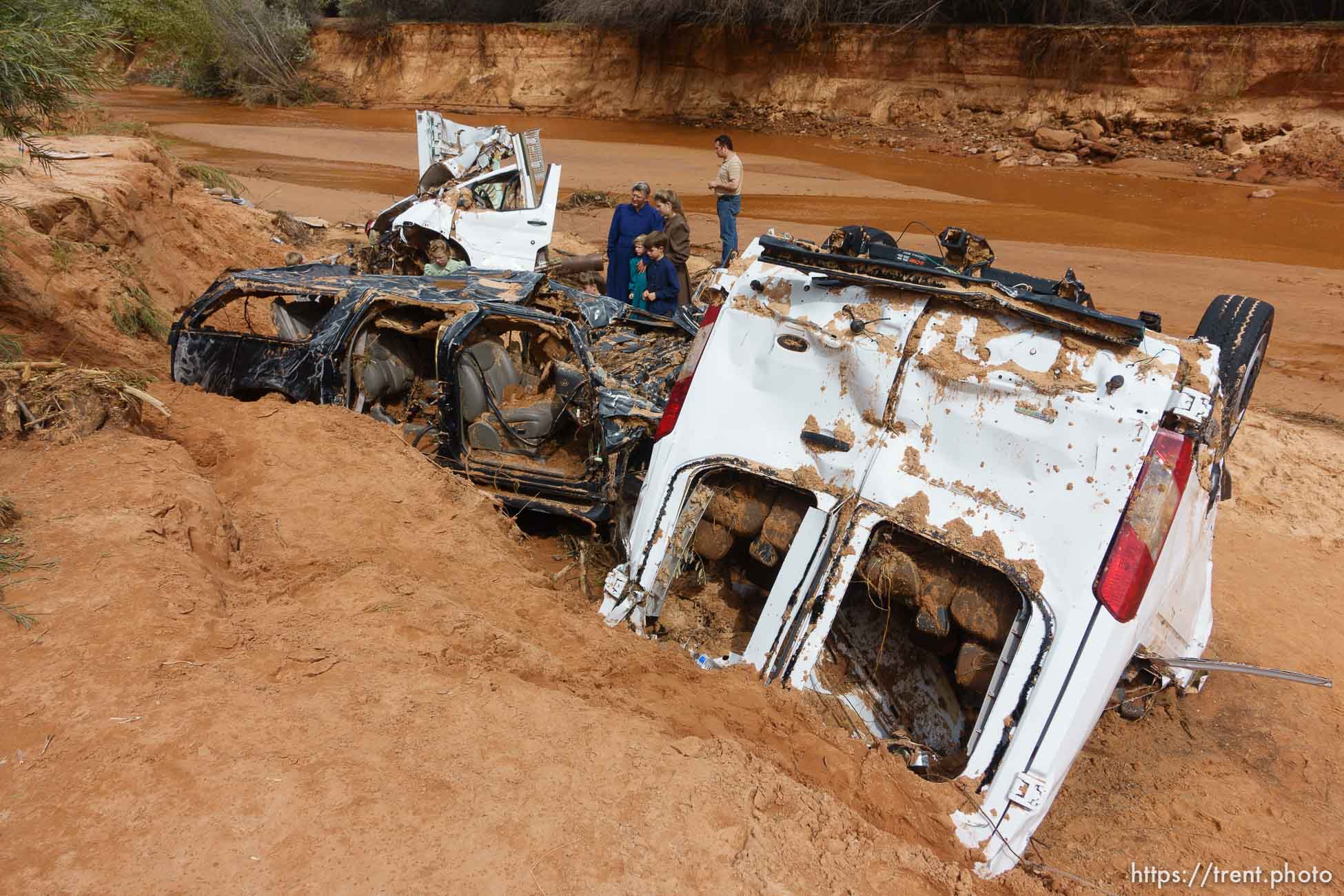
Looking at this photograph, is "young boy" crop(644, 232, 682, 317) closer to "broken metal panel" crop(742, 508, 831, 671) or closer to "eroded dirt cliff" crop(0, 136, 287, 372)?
"eroded dirt cliff" crop(0, 136, 287, 372)

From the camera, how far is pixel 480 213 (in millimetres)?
10016

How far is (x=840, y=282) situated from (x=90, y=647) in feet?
10.3

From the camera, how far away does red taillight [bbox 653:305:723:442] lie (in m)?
3.87

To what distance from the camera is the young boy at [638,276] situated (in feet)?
28.5

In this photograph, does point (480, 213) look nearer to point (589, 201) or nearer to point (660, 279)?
point (660, 279)

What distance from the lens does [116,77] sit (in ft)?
22.0

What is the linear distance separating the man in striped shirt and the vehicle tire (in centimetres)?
724

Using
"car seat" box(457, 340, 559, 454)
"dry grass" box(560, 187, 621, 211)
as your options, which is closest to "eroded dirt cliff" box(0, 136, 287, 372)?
"car seat" box(457, 340, 559, 454)

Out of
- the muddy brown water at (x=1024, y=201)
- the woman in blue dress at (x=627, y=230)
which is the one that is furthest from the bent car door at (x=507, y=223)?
the muddy brown water at (x=1024, y=201)

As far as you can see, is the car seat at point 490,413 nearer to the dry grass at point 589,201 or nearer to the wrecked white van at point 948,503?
the wrecked white van at point 948,503

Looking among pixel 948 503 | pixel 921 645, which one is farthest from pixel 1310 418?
pixel 948 503

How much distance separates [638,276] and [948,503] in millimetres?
6061

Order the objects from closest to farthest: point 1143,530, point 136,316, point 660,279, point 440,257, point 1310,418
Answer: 1. point 1143,530
2. point 1310,418
3. point 660,279
4. point 136,316
5. point 440,257

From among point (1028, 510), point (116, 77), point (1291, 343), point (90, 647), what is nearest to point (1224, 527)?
point (1028, 510)
